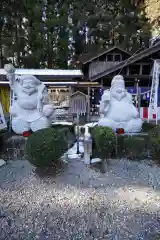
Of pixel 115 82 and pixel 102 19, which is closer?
pixel 115 82

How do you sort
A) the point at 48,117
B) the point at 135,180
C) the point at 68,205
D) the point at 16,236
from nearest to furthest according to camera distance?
1. the point at 16,236
2. the point at 68,205
3. the point at 135,180
4. the point at 48,117

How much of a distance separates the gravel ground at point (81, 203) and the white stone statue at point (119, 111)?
1.09 m

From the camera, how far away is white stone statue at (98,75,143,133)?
573cm

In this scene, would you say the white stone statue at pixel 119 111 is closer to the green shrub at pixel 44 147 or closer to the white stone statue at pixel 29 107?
the white stone statue at pixel 29 107

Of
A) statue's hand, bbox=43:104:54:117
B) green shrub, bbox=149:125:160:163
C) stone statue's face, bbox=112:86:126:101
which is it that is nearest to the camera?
green shrub, bbox=149:125:160:163

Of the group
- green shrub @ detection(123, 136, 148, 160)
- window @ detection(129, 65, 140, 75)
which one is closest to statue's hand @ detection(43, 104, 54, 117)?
green shrub @ detection(123, 136, 148, 160)

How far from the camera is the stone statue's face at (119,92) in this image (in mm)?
5828

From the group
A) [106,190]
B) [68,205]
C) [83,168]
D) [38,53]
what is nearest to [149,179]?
[106,190]

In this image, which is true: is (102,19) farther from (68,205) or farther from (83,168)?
(68,205)

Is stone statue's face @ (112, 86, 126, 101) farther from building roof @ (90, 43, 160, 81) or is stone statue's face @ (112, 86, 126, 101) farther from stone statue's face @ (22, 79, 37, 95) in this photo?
building roof @ (90, 43, 160, 81)

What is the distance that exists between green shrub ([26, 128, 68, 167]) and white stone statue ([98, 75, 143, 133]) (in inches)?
67.6

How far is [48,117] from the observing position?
5.78m

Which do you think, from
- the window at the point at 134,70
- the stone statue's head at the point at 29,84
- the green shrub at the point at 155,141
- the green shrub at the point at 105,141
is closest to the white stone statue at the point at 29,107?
the stone statue's head at the point at 29,84

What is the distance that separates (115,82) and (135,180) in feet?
8.41
